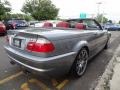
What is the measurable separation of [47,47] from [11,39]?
128 centimetres

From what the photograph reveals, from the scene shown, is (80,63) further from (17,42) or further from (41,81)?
(17,42)

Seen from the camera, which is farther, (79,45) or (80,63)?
(80,63)

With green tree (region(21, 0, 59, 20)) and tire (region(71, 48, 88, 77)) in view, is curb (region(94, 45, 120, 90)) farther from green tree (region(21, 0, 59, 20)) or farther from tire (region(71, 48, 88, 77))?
green tree (region(21, 0, 59, 20))

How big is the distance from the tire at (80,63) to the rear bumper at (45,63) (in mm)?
302

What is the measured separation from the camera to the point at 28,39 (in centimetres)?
381

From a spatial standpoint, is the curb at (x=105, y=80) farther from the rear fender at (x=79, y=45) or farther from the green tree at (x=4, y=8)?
the green tree at (x=4, y=8)

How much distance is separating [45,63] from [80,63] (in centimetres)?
143

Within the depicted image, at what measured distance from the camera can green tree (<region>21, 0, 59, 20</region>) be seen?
119 feet

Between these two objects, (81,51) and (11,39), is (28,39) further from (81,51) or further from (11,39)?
(81,51)

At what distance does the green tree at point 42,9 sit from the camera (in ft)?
119

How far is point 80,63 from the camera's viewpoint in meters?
4.68

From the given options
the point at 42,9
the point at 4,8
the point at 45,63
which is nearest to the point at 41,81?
the point at 45,63

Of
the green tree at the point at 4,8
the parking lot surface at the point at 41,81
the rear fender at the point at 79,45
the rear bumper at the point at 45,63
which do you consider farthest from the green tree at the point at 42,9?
the rear bumper at the point at 45,63

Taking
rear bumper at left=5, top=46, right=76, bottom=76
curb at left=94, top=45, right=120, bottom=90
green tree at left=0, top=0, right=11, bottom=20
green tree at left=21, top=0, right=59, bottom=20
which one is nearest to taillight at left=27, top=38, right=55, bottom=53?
rear bumper at left=5, top=46, right=76, bottom=76
